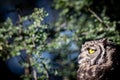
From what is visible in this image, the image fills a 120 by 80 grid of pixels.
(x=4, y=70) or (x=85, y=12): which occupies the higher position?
(x=85, y=12)

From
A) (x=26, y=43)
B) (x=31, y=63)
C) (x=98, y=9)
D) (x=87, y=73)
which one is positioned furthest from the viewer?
(x=98, y=9)

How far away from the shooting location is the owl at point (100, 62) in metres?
3.04

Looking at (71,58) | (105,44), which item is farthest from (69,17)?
(105,44)

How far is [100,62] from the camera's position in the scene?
10.2 ft

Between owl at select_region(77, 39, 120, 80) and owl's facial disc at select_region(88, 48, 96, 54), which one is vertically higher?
owl's facial disc at select_region(88, 48, 96, 54)

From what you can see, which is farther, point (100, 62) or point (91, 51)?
point (91, 51)

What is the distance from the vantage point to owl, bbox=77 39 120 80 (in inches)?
120

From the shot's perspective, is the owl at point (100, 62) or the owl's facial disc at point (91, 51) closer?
the owl at point (100, 62)

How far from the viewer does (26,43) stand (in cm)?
489

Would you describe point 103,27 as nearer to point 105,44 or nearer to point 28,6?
point 105,44

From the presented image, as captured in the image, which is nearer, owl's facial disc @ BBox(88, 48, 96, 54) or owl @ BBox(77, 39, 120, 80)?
owl @ BBox(77, 39, 120, 80)

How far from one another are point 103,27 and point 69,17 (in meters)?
1.59

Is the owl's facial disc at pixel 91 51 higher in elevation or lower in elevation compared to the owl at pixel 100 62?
higher

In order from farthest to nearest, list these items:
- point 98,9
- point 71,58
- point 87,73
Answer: point 98,9, point 71,58, point 87,73
